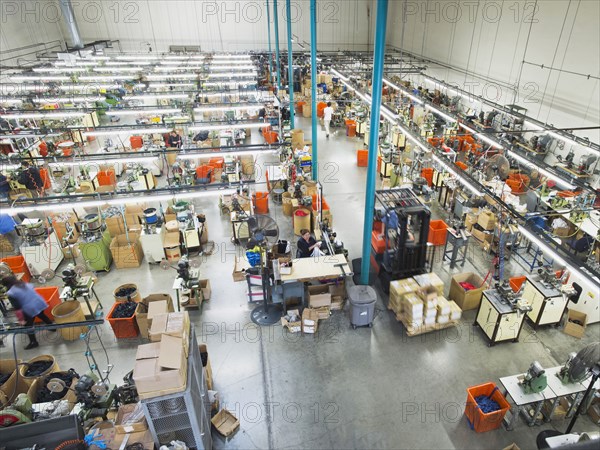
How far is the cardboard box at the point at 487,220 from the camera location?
9742 millimetres

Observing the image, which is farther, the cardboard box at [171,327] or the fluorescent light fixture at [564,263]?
the cardboard box at [171,327]

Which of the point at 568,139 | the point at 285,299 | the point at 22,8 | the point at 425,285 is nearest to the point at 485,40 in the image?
the point at 568,139

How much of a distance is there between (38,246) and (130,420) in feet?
20.6

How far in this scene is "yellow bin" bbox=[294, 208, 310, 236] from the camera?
10305 mm

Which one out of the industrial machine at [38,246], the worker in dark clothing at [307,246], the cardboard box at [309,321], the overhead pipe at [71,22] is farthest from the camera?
the overhead pipe at [71,22]

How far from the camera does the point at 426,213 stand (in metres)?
7.61

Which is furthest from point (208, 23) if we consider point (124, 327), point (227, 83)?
point (124, 327)

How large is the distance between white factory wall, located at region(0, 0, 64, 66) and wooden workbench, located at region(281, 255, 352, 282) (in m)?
20.3

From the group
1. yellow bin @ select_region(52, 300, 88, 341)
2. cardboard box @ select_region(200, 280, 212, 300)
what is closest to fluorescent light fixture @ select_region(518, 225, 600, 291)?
cardboard box @ select_region(200, 280, 212, 300)

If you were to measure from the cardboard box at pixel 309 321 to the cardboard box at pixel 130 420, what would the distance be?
3.32 m

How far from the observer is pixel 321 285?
7.88m

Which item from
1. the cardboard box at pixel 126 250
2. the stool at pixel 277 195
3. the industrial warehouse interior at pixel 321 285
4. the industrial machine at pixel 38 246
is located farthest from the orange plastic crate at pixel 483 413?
the industrial machine at pixel 38 246

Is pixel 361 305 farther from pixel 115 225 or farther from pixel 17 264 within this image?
pixel 17 264

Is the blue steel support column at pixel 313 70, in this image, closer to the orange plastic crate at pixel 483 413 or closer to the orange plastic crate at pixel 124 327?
the orange plastic crate at pixel 124 327
